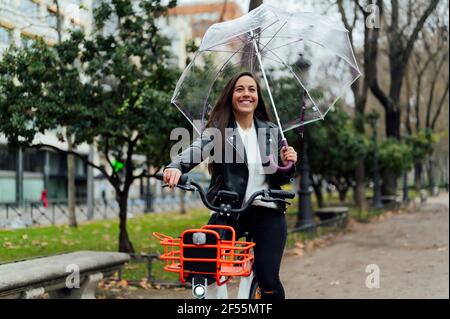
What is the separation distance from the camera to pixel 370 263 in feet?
32.9

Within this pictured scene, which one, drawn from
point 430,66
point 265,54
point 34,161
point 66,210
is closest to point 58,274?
point 265,54

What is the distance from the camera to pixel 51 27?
962 cm

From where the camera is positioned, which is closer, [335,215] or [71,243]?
[71,243]

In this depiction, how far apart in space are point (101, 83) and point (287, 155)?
6305 mm

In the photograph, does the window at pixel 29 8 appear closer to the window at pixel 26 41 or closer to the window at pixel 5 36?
the window at pixel 26 41

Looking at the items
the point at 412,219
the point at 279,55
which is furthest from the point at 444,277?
the point at 412,219

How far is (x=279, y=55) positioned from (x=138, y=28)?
5259 mm

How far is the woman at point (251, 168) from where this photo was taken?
132 inches

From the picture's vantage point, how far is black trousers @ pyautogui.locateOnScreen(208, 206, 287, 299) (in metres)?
3.35

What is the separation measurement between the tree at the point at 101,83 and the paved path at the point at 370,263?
2.54 metres

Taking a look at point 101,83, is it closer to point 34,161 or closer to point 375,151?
point 375,151

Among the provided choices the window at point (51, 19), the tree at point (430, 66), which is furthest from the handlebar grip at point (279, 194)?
the tree at point (430, 66)

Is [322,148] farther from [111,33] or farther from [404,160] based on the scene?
[111,33]

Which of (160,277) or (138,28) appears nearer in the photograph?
(160,277)
